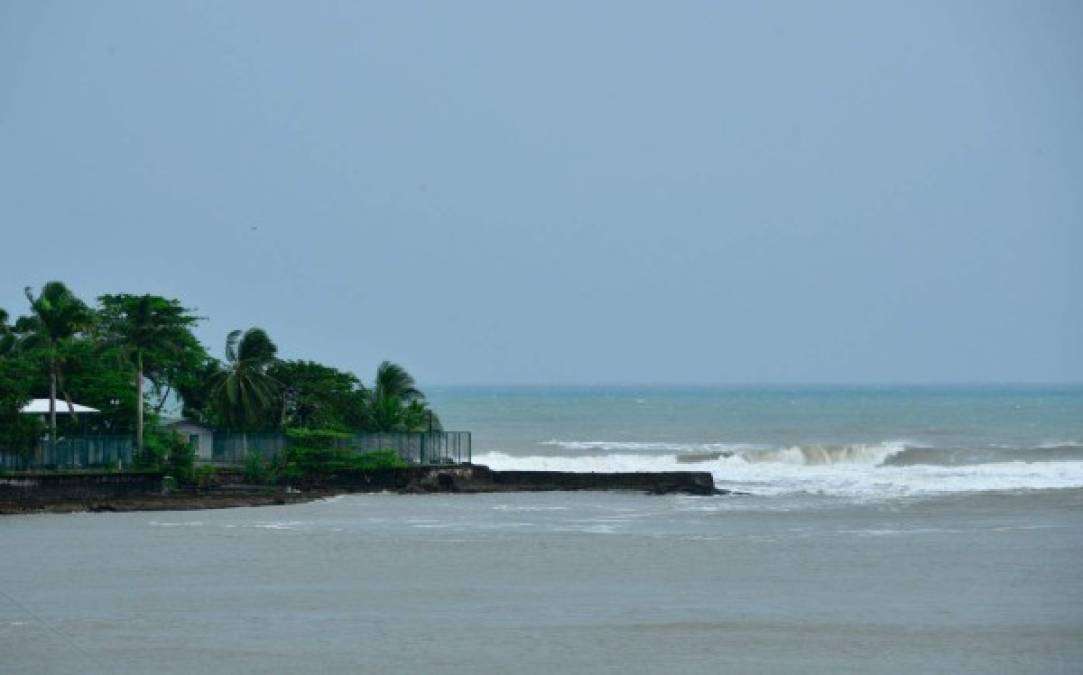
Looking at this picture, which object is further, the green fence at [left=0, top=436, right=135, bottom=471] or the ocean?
the green fence at [left=0, top=436, right=135, bottom=471]

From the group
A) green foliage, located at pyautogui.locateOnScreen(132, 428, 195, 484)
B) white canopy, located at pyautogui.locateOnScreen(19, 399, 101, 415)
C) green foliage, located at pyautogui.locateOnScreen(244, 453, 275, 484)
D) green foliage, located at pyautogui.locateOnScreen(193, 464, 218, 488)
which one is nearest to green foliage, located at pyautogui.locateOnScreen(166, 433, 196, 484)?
green foliage, located at pyautogui.locateOnScreen(132, 428, 195, 484)

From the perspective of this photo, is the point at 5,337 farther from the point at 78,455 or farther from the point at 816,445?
the point at 816,445

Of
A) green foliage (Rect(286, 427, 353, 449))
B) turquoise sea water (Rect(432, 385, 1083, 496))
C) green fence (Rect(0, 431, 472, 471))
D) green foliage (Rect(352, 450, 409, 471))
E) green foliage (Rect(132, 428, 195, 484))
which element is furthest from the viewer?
turquoise sea water (Rect(432, 385, 1083, 496))

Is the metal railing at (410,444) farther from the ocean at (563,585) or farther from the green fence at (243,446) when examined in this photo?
the ocean at (563,585)

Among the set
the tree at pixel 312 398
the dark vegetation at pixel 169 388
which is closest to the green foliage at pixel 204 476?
the dark vegetation at pixel 169 388

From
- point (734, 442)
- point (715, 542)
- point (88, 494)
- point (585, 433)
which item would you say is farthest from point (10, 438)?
point (585, 433)

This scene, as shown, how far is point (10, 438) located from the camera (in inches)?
1746

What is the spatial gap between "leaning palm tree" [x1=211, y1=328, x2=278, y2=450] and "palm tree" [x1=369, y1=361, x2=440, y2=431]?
12.1 feet

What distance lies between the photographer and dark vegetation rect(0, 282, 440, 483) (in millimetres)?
47156

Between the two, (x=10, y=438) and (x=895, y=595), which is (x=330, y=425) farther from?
(x=895, y=595)

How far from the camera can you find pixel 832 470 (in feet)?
232

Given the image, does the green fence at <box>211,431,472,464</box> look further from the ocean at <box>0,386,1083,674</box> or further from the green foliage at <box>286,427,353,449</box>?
the ocean at <box>0,386,1083,674</box>

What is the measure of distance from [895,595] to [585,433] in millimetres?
93643

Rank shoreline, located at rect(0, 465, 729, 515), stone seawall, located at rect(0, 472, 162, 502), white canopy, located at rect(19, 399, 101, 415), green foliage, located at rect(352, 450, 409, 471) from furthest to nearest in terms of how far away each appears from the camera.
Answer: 1. green foliage, located at rect(352, 450, 409, 471)
2. white canopy, located at rect(19, 399, 101, 415)
3. shoreline, located at rect(0, 465, 729, 515)
4. stone seawall, located at rect(0, 472, 162, 502)
